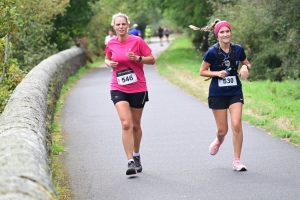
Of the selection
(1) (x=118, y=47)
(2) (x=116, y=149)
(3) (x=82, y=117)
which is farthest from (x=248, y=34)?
(1) (x=118, y=47)

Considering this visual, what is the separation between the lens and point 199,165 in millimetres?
9055

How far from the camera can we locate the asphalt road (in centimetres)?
760

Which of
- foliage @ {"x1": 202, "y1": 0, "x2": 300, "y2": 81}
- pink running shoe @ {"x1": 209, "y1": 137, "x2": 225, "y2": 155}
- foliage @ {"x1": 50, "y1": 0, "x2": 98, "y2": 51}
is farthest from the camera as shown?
foliage @ {"x1": 50, "y1": 0, "x2": 98, "y2": 51}

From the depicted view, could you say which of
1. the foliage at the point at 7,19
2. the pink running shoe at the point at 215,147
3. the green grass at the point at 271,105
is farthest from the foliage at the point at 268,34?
the pink running shoe at the point at 215,147

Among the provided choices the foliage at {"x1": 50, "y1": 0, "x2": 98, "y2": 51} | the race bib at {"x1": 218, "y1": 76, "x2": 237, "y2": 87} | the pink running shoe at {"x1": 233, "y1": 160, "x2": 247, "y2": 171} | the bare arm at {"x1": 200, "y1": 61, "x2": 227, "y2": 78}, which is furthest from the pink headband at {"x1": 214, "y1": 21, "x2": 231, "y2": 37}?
the foliage at {"x1": 50, "y1": 0, "x2": 98, "y2": 51}

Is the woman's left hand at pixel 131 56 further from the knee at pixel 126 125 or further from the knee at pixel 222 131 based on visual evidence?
the knee at pixel 222 131

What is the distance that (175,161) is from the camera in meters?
9.40

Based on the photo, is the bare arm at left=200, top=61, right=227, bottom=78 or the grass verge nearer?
the grass verge

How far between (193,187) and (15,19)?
6.88m

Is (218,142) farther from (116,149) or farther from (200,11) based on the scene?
(200,11)

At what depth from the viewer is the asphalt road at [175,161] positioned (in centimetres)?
760

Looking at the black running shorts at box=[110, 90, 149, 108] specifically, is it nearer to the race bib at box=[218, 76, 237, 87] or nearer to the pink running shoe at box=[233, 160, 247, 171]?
the race bib at box=[218, 76, 237, 87]

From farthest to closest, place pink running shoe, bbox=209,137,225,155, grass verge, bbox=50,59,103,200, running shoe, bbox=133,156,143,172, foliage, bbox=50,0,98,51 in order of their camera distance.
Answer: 1. foliage, bbox=50,0,98,51
2. pink running shoe, bbox=209,137,225,155
3. running shoe, bbox=133,156,143,172
4. grass verge, bbox=50,59,103,200

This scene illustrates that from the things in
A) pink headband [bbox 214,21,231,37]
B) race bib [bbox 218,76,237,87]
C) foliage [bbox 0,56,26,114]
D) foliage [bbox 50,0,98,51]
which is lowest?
foliage [bbox 50,0,98,51]
